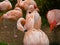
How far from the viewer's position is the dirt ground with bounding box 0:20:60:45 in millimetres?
3612

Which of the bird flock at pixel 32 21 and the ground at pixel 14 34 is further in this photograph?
the ground at pixel 14 34

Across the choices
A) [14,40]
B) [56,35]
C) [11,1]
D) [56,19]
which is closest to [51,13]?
[56,19]

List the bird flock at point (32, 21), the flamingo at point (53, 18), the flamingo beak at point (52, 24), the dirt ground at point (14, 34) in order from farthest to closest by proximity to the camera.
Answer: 1. the flamingo at point (53, 18)
2. the flamingo beak at point (52, 24)
3. the dirt ground at point (14, 34)
4. the bird flock at point (32, 21)

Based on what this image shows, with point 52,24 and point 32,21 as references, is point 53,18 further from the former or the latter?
point 32,21

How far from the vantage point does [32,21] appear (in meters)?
4.04

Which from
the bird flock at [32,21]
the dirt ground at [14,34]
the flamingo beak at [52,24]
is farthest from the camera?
the flamingo beak at [52,24]

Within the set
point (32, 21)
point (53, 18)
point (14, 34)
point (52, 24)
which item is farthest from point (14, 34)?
point (53, 18)

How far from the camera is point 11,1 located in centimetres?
605

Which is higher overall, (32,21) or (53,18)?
(32,21)

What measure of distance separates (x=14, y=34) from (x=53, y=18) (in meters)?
0.73

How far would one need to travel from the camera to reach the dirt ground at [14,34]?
361 cm

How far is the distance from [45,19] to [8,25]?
0.65m

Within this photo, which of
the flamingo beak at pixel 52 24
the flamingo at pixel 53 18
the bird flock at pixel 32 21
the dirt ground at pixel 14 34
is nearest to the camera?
the bird flock at pixel 32 21

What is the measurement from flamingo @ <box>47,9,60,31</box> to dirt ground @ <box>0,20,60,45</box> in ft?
0.27
